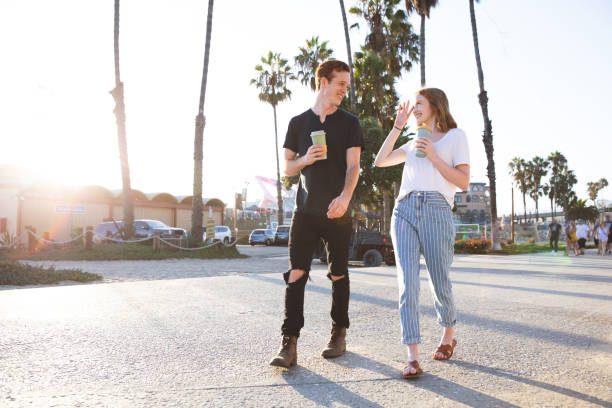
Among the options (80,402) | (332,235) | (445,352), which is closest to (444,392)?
(445,352)

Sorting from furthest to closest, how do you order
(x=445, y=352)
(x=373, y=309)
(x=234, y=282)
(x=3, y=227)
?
(x=3, y=227)
(x=234, y=282)
(x=373, y=309)
(x=445, y=352)

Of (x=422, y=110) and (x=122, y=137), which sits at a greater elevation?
(x=122, y=137)

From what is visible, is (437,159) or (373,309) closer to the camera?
(437,159)

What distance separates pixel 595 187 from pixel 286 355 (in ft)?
393

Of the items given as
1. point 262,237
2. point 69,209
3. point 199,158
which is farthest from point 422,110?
point 262,237

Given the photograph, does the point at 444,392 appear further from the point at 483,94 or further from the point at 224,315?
the point at 483,94

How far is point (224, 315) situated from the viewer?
4.70m

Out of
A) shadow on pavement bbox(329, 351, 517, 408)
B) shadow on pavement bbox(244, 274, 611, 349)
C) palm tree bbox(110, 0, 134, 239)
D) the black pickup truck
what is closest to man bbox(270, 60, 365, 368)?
shadow on pavement bbox(329, 351, 517, 408)

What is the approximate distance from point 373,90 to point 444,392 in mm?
27583

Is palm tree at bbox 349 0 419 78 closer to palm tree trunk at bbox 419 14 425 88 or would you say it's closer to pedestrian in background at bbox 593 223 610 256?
palm tree trunk at bbox 419 14 425 88

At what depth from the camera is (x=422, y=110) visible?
9.98 ft

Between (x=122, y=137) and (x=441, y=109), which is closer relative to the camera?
(x=441, y=109)

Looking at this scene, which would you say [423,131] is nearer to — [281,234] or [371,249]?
[371,249]

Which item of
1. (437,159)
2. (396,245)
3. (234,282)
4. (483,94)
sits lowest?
(234,282)
